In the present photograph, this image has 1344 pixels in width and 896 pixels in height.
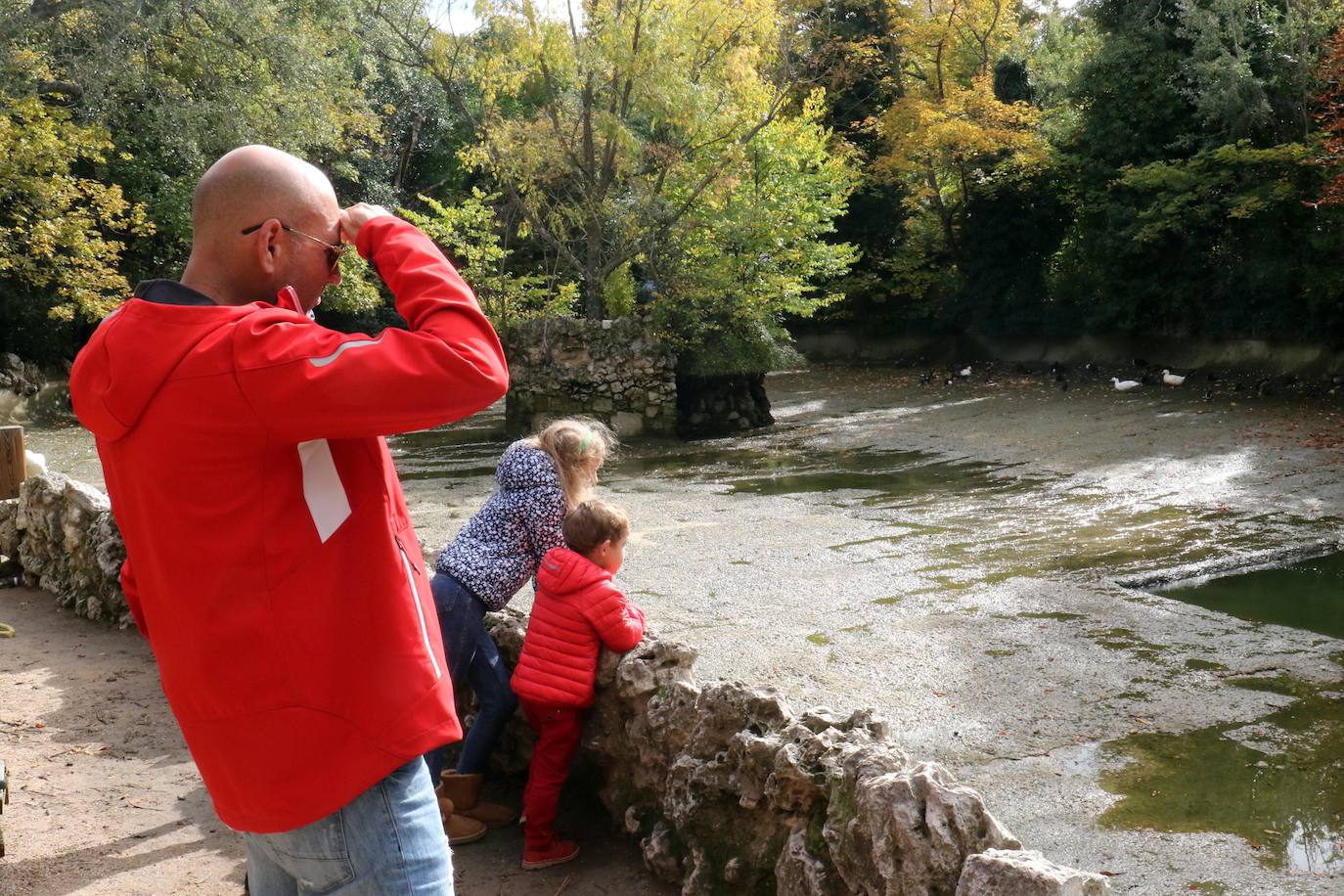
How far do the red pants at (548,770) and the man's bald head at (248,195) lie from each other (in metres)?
2.05

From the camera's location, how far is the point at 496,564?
370cm

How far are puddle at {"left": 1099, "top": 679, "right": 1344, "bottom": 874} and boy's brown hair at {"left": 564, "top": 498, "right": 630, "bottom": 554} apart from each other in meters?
1.88

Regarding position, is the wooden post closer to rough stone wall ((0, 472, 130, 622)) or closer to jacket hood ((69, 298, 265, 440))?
rough stone wall ((0, 472, 130, 622))

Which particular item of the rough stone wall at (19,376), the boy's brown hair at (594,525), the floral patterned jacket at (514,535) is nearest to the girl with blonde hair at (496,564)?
the floral patterned jacket at (514,535)

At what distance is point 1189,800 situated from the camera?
13.0ft

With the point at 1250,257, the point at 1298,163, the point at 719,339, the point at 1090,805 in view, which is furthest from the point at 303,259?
the point at 1250,257

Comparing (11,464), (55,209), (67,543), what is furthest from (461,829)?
(55,209)

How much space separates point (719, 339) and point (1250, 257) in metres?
7.81

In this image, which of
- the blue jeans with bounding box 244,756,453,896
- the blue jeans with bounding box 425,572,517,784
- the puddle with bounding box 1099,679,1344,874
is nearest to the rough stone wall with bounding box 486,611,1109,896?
the blue jeans with bounding box 425,572,517,784

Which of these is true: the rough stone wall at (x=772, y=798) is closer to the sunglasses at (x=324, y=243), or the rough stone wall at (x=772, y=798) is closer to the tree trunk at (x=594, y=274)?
the sunglasses at (x=324, y=243)

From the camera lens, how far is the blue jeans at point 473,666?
3.64 meters

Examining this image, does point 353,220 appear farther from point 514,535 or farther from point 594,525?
point 514,535

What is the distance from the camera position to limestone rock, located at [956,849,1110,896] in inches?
81.0

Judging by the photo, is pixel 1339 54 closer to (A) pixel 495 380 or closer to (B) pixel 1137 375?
(B) pixel 1137 375
